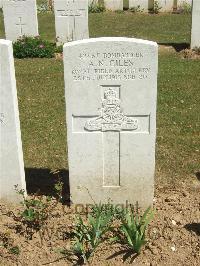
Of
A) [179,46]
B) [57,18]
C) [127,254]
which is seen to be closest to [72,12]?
[57,18]

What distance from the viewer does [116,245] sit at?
177 inches

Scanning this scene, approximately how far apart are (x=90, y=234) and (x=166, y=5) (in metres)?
17.0

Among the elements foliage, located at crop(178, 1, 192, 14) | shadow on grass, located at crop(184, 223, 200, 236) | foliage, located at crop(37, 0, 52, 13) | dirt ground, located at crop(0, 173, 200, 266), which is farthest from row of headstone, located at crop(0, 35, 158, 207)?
foliage, located at crop(37, 0, 52, 13)

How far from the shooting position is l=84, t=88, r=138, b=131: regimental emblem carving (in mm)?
4566

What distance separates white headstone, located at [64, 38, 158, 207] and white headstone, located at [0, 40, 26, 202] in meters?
0.57

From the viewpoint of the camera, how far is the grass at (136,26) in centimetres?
1502

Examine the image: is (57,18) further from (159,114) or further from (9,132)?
(9,132)

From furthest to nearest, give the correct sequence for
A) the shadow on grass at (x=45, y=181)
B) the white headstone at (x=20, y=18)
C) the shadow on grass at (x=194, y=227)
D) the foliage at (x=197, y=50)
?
the white headstone at (x=20, y=18)
the foliage at (x=197, y=50)
the shadow on grass at (x=45, y=181)
the shadow on grass at (x=194, y=227)

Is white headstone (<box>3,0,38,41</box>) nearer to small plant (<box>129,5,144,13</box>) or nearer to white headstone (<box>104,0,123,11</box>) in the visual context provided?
white headstone (<box>104,0,123,11</box>)

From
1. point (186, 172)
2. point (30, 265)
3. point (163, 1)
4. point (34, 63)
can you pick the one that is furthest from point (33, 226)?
point (163, 1)

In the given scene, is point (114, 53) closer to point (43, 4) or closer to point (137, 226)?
point (137, 226)

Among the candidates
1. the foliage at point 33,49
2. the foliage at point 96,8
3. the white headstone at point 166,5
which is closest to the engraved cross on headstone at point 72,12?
the foliage at point 33,49

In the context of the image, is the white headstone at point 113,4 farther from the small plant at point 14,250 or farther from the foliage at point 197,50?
the small plant at point 14,250

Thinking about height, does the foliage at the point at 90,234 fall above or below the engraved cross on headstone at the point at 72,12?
below
